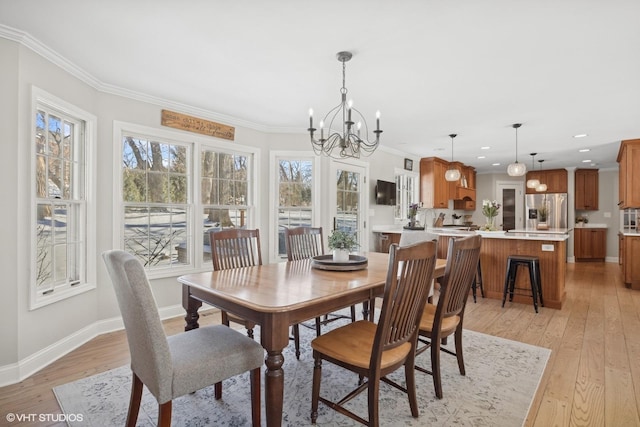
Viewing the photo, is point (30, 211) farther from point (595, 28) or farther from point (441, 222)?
point (441, 222)

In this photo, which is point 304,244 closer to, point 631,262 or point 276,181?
point 276,181

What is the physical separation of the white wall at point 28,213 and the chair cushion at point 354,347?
2.21 meters

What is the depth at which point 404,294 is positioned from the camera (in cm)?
167

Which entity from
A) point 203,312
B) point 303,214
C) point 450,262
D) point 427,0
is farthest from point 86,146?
point 450,262

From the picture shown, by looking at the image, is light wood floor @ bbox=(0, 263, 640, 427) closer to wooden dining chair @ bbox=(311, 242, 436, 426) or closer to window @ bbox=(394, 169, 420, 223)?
wooden dining chair @ bbox=(311, 242, 436, 426)

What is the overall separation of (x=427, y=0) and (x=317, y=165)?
3054 millimetres

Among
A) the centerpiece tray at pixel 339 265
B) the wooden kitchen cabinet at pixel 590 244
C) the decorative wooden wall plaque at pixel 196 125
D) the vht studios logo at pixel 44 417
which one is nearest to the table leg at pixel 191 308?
the vht studios logo at pixel 44 417

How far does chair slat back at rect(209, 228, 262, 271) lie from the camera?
2.56 metres

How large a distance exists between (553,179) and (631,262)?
3.84 meters

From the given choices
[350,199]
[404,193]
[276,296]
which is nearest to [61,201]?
[276,296]

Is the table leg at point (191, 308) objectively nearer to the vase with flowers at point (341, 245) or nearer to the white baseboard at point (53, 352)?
the vase with flowers at point (341, 245)

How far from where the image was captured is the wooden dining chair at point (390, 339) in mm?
1594

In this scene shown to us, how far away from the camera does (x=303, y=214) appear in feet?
16.0

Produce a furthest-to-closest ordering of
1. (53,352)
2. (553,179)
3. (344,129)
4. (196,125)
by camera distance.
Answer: (553,179), (196,125), (344,129), (53,352)
